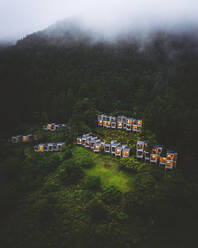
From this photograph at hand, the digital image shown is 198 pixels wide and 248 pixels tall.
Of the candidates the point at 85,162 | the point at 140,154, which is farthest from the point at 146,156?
the point at 85,162

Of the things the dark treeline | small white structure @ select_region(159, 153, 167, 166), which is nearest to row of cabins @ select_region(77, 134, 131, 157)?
small white structure @ select_region(159, 153, 167, 166)

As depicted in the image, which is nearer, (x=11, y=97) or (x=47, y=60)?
(x=11, y=97)

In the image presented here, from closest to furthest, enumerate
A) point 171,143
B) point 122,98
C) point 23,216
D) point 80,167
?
point 23,216, point 80,167, point 171,143, point 122,98

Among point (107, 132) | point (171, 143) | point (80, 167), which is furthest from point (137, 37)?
point (80, 167)

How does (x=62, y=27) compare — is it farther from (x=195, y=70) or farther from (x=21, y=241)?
(x=21, y=241)

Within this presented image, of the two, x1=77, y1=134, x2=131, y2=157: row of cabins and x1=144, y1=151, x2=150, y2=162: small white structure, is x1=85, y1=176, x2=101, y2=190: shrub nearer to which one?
x1=77, y1=134, x2=131, y2=157: row of cabins

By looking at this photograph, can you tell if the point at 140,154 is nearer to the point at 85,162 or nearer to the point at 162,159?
the point at 162,159

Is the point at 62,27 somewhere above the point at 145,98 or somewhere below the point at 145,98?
above
